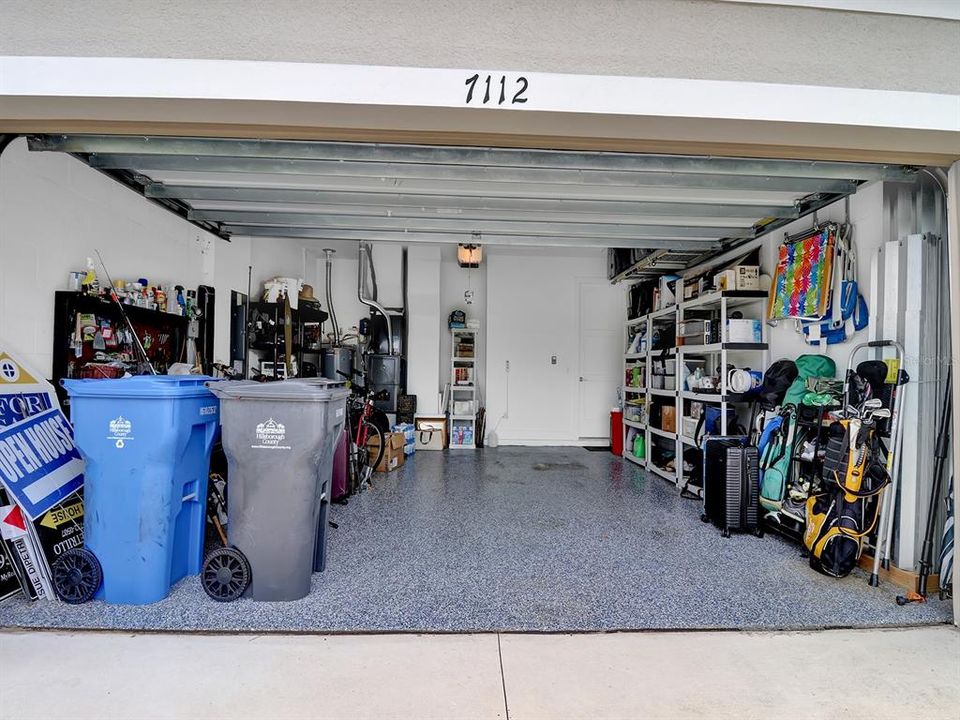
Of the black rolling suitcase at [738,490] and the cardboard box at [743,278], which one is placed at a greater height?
the cardboard box at [743,278]

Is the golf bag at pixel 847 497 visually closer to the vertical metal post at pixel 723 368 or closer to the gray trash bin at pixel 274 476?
the vertical metal post at pixel 723 368

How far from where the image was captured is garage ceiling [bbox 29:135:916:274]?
2439 mm

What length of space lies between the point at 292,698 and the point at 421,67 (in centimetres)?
245

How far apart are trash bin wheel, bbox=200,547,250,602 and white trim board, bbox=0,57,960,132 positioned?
2082 millimetres

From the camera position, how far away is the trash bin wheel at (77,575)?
2.15 m

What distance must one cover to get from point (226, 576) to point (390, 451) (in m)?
3.02

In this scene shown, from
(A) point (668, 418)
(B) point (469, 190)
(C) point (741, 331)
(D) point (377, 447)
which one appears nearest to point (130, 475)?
(B) point (469, 190)

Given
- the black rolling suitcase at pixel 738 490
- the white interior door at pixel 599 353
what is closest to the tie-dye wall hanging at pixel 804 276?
the black rolling suitcase at pixel 738 490

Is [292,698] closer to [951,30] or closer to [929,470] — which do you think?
[929,470]

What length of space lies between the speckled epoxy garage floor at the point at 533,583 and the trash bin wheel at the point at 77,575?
0.21 feet

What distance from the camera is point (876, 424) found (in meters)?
2.60

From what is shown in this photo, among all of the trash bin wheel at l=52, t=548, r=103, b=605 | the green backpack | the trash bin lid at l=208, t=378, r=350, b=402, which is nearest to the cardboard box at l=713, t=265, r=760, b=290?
the green backpack

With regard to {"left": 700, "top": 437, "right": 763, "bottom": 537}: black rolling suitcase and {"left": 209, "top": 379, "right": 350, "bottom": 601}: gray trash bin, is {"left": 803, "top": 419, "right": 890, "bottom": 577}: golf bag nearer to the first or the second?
{"left": 700, "top": 437, "right": 763, "bottom": 537}: black rolling suitcase

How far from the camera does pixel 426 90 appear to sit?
5.79 feet
